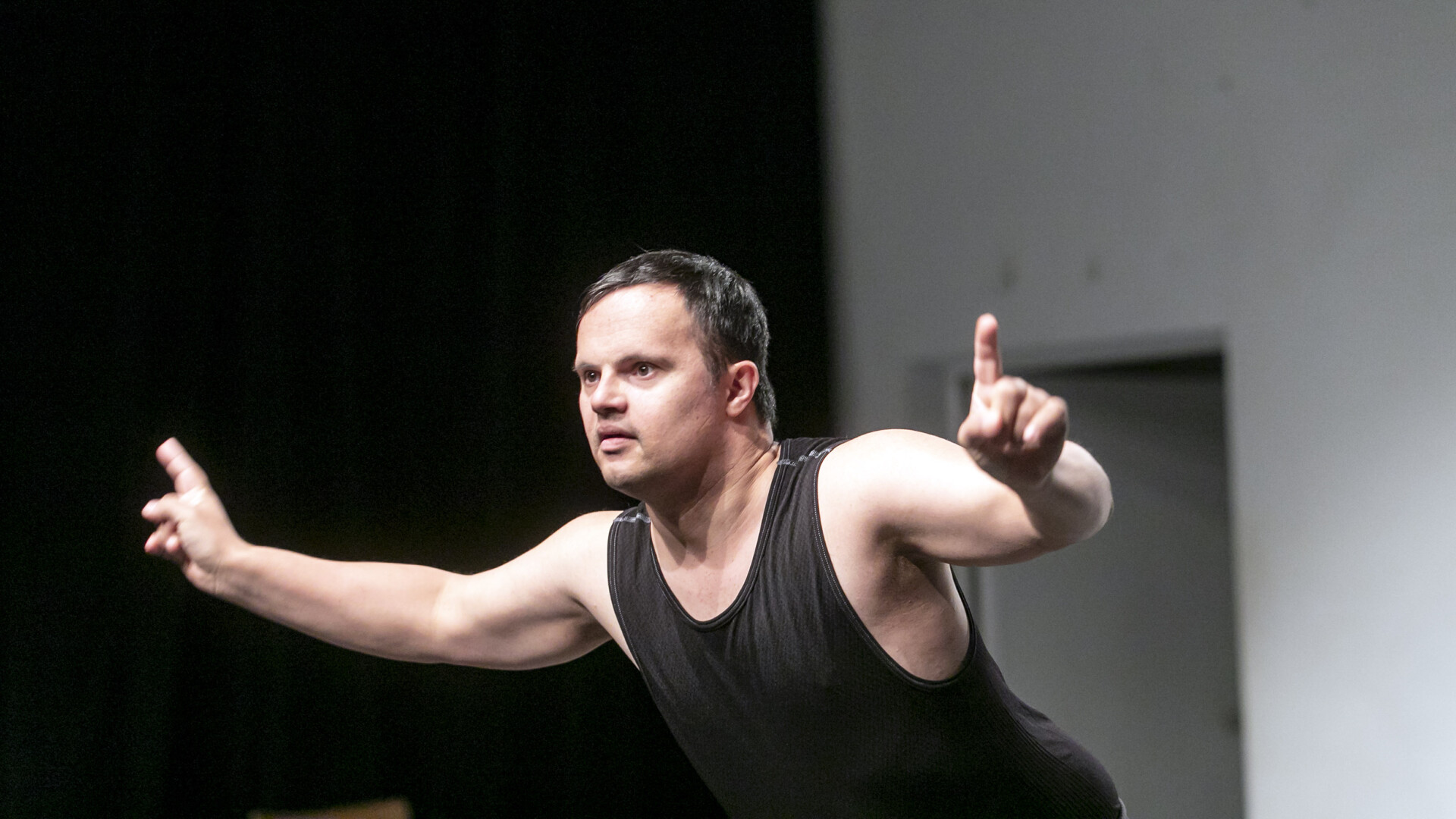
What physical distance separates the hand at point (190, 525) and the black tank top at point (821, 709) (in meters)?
0.61

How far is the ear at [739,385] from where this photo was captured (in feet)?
4.87

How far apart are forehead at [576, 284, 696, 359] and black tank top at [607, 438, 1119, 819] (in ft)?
0.68

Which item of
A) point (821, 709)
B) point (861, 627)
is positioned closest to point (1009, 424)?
point (861, 627)

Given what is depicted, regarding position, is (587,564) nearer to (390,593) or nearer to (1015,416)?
(390,593)

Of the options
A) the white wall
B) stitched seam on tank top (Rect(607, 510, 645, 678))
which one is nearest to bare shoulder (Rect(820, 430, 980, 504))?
stitched seam on tank top (Rect(607, 510, 645, 678))

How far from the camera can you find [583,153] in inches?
130

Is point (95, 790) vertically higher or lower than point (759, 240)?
lower

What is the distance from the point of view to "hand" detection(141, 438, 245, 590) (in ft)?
5.56

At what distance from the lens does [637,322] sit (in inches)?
57.2

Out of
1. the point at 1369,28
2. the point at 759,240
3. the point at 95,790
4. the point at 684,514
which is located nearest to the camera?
the point at 684,514

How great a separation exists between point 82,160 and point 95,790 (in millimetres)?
1316

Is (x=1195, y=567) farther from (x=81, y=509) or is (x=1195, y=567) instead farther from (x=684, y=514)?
(x=81, y=509)

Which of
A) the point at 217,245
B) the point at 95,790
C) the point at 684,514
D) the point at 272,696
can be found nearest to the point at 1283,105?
the point at 684,514

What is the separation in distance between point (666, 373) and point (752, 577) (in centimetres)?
26
